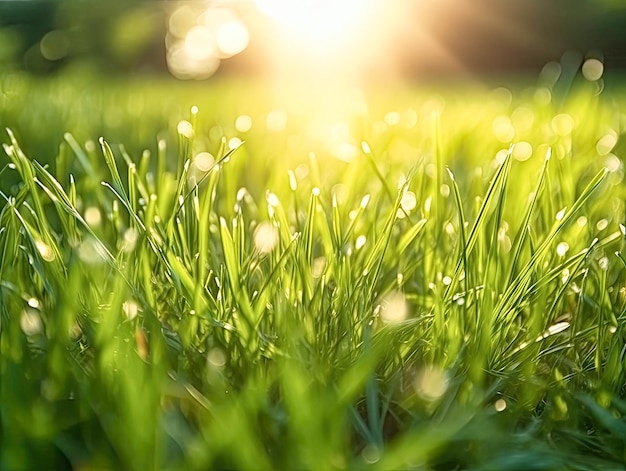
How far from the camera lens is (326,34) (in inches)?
424

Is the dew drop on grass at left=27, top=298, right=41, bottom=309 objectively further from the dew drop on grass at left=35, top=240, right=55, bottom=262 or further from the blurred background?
the blurred background

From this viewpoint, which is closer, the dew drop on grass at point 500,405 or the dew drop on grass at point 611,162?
the dew drop on grass at point 500,405

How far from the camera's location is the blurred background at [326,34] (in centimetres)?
916

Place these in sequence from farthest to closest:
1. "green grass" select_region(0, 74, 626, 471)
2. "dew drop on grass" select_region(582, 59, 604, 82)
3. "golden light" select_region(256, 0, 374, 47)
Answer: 1. "golden light" select_region(256, 0, 374, 47)
2. "dew drop on grass" select_region(582, 59, 604, 82)
3. "green grass" select_region(0, 74, 626, 471)

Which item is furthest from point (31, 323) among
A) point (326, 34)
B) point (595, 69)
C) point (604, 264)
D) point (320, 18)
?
point (326, 34)

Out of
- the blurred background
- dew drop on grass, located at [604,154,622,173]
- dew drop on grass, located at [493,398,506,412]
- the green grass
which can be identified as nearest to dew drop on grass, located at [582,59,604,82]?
dew drop on grass, located at [604,154,622,173]

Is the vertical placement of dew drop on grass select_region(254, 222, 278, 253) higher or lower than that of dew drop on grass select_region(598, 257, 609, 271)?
higher

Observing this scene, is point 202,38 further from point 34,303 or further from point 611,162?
point 34,303

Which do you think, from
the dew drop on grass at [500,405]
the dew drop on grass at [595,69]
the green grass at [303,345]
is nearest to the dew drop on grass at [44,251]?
the green grass at [303,345]

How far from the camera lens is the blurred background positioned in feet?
30.1

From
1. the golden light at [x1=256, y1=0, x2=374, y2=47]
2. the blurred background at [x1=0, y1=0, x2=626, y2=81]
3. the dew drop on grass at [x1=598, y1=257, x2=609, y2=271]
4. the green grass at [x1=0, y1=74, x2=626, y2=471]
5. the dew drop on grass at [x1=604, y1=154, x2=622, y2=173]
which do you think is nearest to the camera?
the green grass at [x1=0, y1=74, x2=626, y2=471]

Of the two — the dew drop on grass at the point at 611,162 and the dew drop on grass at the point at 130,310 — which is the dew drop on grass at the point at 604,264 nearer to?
the dew drop on grass at the point at 130,310

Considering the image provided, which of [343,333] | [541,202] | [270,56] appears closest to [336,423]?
[343,333]

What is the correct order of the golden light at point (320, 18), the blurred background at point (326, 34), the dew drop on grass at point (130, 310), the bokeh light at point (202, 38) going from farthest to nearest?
the bokeh light at point (202, 38)
the golden light at point (320, 18)
the blurred background at point (326, 34)
the dew drop on grass at point (130, 310)
